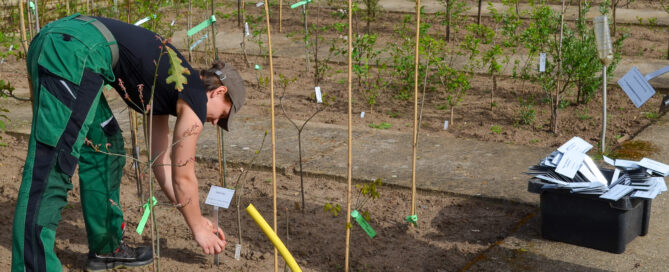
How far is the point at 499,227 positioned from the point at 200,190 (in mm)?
1745

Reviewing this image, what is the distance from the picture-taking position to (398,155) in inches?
181

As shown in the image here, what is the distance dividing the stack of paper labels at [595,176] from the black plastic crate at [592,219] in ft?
0.13

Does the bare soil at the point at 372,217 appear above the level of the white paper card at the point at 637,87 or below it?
below

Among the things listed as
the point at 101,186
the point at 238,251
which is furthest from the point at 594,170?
the point at 101,186

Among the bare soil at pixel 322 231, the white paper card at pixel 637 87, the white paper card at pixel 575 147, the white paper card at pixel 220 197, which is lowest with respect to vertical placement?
the bare soil at pixel 322 231

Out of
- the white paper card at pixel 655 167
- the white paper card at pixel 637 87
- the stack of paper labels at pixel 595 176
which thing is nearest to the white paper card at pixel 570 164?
the stack of paper labels at pixel 595 176

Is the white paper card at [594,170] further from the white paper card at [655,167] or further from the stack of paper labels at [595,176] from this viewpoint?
the white paper card at [655,167]

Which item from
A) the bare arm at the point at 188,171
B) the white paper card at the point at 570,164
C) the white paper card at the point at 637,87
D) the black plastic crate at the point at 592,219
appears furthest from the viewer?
the white paper card at the point at 637,87

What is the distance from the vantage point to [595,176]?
11.2ft

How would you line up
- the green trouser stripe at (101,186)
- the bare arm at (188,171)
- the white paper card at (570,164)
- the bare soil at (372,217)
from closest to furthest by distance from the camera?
the bare arm at (188,171) < the green trouser stripe at (101,186) < the white paper card at (570,164) < the bare soil at (372,217)

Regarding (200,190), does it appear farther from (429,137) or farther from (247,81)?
(247,81)

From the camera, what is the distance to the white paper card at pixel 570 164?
3.32 m

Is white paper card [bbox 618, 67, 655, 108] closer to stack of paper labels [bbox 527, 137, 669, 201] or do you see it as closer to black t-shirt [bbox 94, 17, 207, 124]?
stack of paper labels [bbox 527, 137, 669, 201]

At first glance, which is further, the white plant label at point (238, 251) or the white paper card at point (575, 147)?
the white paper card at point (575, 147)
